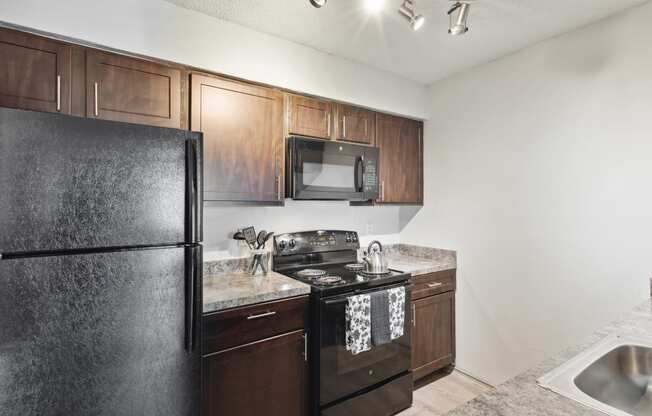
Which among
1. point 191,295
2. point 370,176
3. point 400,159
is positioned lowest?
point 191,295

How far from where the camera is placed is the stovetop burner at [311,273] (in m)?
2.28

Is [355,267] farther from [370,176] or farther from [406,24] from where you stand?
[406,24]

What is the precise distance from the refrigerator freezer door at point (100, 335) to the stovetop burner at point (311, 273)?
3.04ft

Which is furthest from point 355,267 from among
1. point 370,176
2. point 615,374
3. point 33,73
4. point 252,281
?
point 33,73

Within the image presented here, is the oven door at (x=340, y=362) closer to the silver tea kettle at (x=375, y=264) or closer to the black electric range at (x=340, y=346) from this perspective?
the black electric range at (x=340, y=346)

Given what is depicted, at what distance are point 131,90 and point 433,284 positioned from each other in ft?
7.75

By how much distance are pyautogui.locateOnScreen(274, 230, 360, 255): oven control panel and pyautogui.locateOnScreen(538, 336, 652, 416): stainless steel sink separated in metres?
1.81

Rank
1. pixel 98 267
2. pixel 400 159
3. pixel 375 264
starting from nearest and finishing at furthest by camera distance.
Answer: pixel 98 267 → pixel 375 264 → pixel 400 159

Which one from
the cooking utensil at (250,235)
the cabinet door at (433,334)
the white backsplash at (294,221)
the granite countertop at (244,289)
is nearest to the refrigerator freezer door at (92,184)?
the granite countertop at (244,289)

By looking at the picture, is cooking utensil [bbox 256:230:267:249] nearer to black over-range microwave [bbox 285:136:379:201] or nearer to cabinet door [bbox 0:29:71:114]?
black over-range microwave [bbox 285:136:379:201]

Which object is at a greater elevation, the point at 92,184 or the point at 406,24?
the point at 406,24

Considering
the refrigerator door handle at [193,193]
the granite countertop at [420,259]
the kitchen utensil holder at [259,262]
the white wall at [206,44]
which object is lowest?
the granite countertop at [420,259]

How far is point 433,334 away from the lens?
2711 millimetres

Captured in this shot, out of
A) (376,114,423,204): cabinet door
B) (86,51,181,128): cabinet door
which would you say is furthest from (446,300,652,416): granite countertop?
(376,114,423,204): cabinet door
